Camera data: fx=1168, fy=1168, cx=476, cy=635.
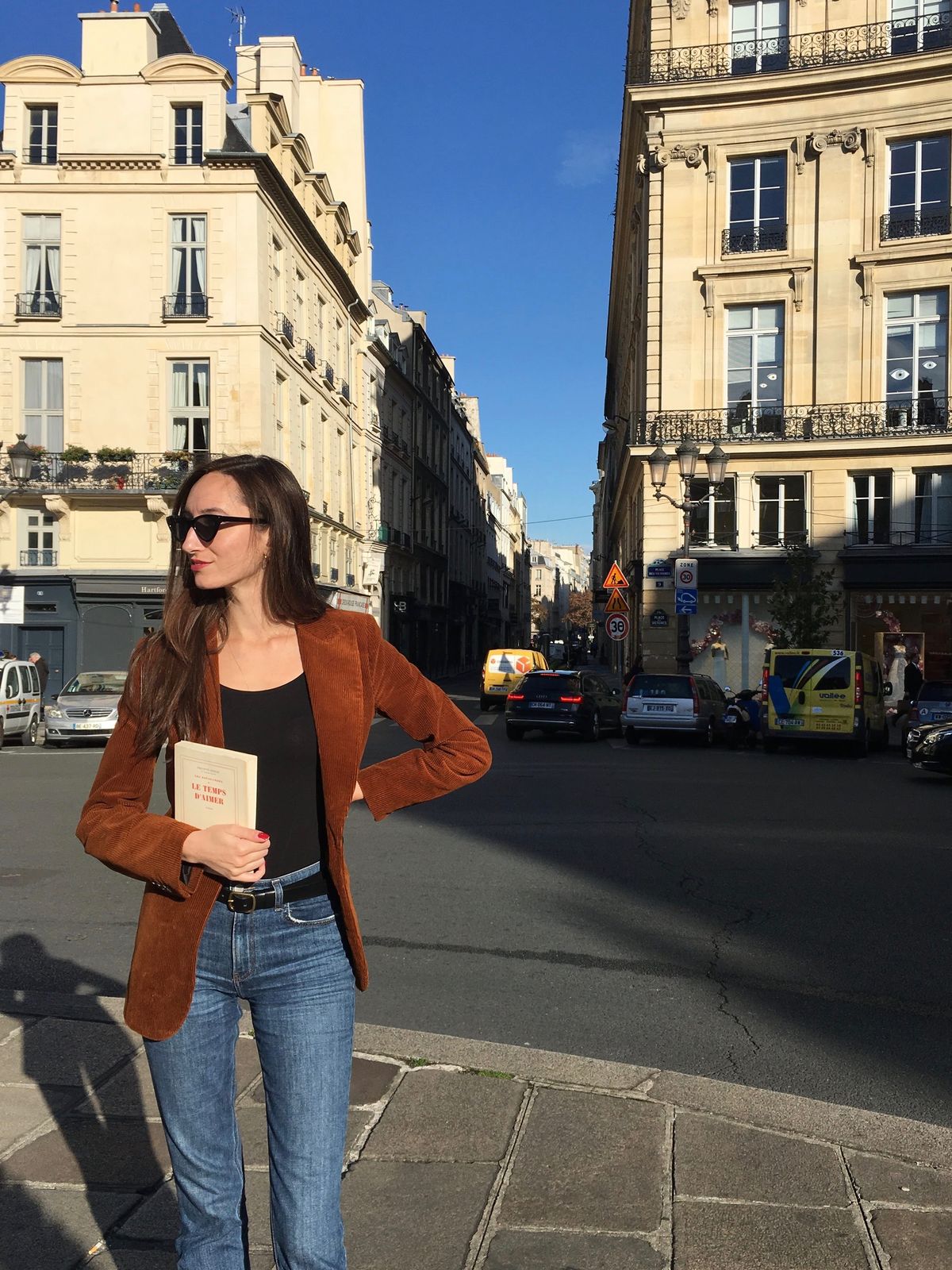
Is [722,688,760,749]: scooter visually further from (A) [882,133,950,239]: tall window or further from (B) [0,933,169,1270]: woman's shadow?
(B) [0,933,169,1270]: woman's shadow

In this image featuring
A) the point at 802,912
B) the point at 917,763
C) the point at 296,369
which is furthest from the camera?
the point at 296,369

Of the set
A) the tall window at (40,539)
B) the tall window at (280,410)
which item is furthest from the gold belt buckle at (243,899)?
the tall window at (40,539)

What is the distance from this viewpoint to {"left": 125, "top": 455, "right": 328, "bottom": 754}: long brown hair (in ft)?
8.01

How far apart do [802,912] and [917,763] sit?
945cm

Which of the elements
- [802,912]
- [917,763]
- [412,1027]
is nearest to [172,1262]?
[412,1027]

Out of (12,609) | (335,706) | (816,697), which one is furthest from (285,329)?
(335,706)

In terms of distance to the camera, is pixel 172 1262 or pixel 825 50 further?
pixel 825 50

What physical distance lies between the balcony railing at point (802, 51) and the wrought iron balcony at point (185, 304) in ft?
48.5

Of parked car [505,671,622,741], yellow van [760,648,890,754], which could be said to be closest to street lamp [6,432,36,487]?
parked car [505,671,622,741]

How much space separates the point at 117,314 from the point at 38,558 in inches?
293

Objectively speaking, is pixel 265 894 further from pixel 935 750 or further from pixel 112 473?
pixel 112 473

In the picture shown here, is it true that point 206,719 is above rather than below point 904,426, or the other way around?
below

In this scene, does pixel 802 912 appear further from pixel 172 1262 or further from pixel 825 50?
pixel 825 50

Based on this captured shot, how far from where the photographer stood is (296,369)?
3809 cm
